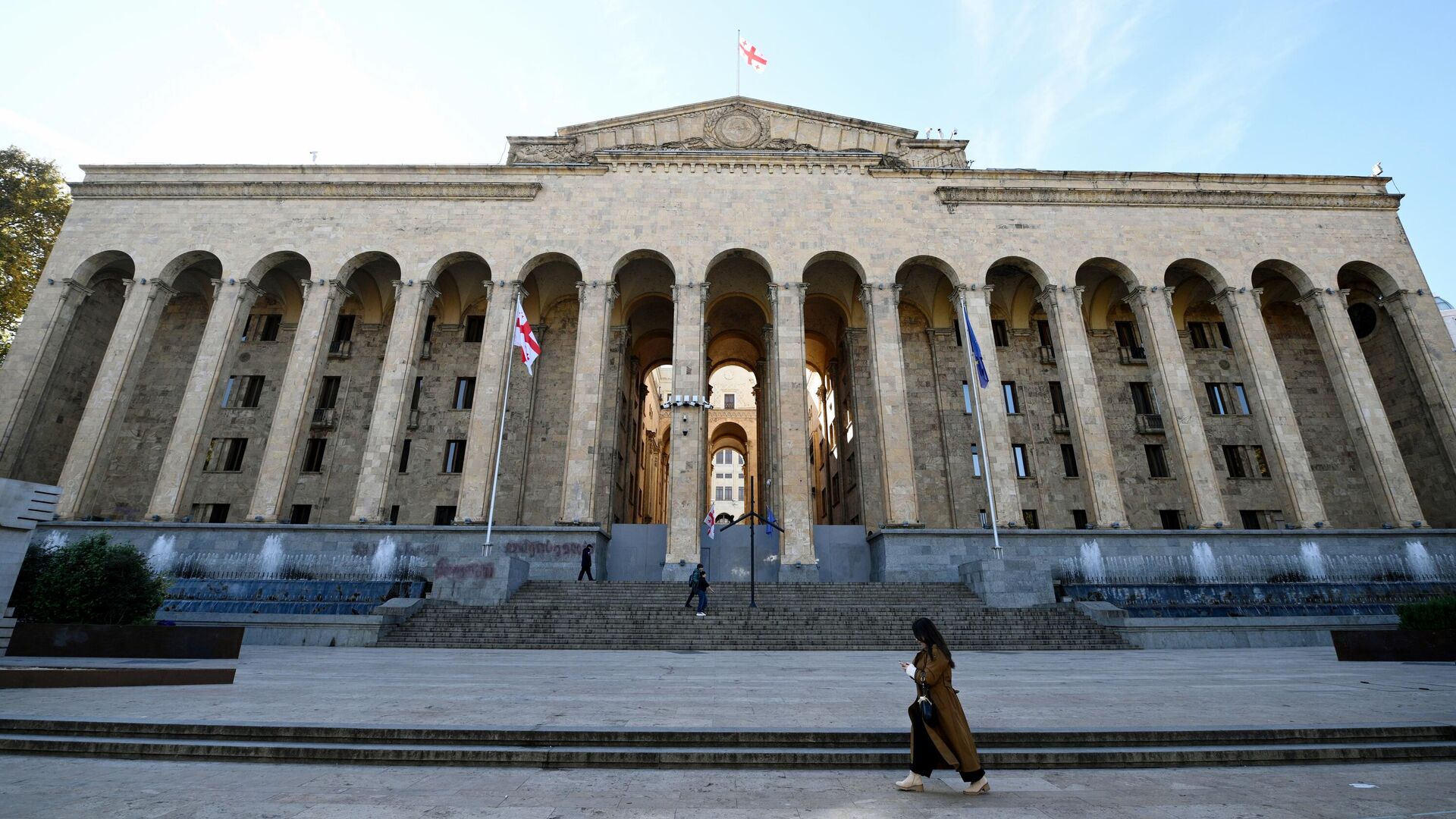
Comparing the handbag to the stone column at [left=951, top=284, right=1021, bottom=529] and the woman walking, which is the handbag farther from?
the stone column at [left=951, top=284, right=1021, bottom=529]

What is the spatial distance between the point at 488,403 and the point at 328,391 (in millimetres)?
10480

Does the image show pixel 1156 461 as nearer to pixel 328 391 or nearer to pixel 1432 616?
pixel 1432 616

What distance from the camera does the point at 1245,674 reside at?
33.8 ft

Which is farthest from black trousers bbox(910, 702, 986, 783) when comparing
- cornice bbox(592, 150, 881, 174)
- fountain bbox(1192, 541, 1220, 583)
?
cornice bbox(592, 150, 881, 174)

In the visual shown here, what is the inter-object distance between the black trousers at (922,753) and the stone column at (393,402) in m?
22.9

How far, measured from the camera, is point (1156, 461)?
95.7ft

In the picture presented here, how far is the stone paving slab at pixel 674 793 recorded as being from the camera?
3920mm

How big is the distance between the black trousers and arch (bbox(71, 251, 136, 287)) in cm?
3516

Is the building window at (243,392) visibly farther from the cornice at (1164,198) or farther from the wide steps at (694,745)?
the cornice at (1164,198)

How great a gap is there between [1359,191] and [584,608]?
36682 mm

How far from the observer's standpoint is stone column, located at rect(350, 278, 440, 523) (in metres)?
23.4

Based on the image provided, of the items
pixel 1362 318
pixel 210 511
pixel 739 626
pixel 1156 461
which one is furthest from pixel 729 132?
pixel 1362 318

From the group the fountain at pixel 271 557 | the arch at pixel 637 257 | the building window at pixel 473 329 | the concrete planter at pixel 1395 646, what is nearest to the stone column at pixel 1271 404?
the concrete planter at pixel 1395 646

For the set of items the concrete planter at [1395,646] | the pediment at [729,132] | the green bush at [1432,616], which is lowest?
the concrete planter at [1395,646]
